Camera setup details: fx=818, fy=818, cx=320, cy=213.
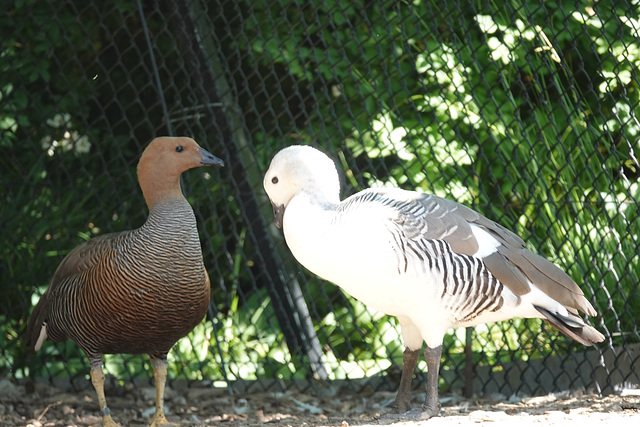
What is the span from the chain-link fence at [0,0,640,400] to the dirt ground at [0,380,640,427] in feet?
0.50

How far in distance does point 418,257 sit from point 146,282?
1353 millimetres

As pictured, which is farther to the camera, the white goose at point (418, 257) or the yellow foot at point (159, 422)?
→ the yellow foot at point (159, 422)

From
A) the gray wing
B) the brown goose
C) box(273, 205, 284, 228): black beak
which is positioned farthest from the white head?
the brown goose

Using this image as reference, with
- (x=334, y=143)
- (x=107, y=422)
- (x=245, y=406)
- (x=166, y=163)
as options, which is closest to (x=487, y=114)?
(x=334, y=143)

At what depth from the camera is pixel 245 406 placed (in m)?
4.81

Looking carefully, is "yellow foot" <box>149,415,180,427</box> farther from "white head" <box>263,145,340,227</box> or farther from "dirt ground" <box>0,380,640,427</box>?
"white head" <box>263,145,340,227</box>

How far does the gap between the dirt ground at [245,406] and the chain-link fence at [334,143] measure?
0.50 feet

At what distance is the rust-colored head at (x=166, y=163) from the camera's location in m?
4.28

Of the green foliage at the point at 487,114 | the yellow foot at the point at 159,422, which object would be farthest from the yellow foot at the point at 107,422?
the green foliage at the point at 487,114

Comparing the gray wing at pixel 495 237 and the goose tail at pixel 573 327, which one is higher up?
the gray wing at pixel 495 237

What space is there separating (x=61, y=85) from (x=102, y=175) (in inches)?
31.5

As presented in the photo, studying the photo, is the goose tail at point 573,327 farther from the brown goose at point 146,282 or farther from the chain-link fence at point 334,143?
the brown goose at point 146,282

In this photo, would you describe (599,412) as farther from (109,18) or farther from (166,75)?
(109,18)

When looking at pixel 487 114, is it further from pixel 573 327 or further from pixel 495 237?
pixel 573 327
